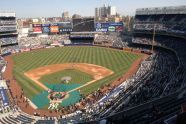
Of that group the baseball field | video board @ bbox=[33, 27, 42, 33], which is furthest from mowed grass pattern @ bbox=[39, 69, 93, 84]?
video board @ bbox=[33, 27, 42, 33]

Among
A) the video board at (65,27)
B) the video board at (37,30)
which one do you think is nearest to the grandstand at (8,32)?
the video board at (37,30)

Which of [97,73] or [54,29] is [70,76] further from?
[54,29]

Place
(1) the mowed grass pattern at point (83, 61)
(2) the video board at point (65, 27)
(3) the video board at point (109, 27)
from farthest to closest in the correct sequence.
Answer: (2) the video board at point (65, 27) < (3) the video board at point (109, 27) < (1) the mowed grass pattern at point (83, 61)

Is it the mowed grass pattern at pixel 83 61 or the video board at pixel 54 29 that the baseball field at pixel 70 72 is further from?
the video board at pixel 54 29

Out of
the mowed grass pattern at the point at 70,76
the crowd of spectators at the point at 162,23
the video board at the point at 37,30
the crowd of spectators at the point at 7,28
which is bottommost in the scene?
the mowed grass pattern at the point at 70,76

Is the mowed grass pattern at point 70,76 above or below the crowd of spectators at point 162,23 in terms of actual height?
below

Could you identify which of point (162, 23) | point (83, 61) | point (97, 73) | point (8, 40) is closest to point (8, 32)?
point (8, 40)

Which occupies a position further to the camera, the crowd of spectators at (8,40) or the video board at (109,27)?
the video board at (109,27)

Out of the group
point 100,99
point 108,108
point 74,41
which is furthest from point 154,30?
point 108,108

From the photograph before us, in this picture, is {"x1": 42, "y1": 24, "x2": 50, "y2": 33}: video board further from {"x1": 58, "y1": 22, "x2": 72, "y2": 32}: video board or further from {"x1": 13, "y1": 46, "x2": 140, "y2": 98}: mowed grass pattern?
{"x1": 13, "y1": 46, "x2": 140, "y2": 98}: mowed grass pattern
